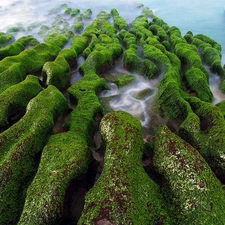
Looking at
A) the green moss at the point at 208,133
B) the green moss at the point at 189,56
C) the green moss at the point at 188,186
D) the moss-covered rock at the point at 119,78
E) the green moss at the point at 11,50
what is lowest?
the moss-covered rock at the point at 119,78

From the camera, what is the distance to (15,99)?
12492 millimetres

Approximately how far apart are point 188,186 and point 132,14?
2864 cm

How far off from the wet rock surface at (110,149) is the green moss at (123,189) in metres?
0.03

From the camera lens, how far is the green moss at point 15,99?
466 inches

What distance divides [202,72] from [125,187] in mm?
11186

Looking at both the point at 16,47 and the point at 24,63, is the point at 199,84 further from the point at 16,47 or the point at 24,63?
the point at 16,47

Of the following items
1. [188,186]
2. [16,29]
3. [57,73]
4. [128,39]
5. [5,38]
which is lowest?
[16,29]

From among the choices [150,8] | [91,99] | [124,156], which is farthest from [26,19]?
[124,156]

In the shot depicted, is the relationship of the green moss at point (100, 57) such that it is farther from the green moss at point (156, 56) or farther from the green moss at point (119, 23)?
the green moss at point (119, 23)

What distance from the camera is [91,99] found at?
13352 millimetres

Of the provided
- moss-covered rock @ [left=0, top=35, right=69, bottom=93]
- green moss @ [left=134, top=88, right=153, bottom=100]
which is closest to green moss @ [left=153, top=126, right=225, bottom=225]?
green moss @ [left=134, top=88, right=153, bottom=100]

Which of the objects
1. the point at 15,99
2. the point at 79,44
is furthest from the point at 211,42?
the point at 15,99

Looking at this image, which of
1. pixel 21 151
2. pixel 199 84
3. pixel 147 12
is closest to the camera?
pixel 21 151

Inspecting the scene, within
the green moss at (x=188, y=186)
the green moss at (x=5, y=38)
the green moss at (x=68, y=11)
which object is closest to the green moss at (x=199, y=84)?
the green moss at (x=188, y=186)
